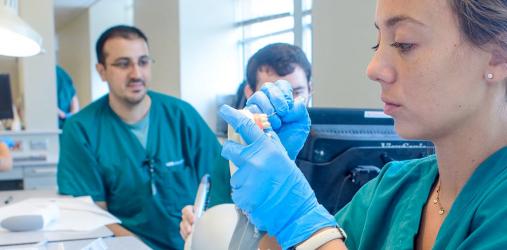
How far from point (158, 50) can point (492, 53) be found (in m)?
4.55

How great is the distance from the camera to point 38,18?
11.0 feet

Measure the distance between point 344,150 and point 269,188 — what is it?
14.2 inches

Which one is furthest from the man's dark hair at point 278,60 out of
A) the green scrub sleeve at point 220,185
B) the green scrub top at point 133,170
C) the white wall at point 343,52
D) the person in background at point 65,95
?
the person in background at point 65,95

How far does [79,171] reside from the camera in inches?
71.1

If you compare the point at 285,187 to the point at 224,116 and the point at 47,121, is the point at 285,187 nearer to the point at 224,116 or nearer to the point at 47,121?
the point at 224,116

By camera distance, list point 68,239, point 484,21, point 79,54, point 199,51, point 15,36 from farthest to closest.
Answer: point 79,54 < point 199,51 < point 15,36 < point 68,239 < point 484,21

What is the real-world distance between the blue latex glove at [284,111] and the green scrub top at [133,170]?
100 cm

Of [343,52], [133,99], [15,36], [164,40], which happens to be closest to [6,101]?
[133,99]

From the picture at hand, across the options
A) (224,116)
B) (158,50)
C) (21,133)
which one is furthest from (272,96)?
(158,50)

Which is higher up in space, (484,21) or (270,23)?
(270,23)

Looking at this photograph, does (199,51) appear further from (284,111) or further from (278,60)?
(284,111)

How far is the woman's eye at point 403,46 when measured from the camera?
0.67 metres

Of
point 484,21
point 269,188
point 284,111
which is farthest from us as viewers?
point 284,111

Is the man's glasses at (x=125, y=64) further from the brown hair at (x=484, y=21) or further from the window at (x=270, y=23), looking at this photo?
the brown hair at (x=484, y=21)
